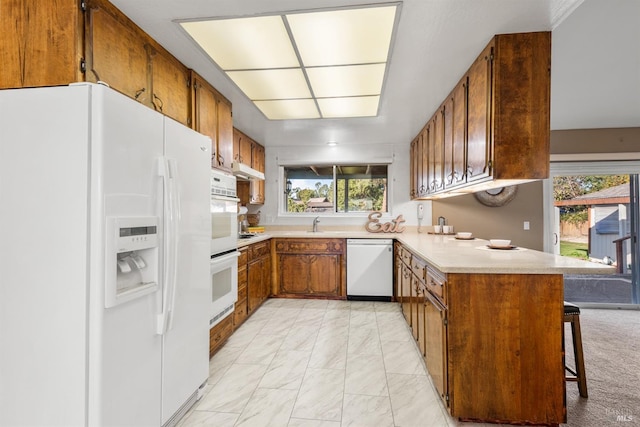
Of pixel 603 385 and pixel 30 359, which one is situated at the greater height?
pixel 30 359

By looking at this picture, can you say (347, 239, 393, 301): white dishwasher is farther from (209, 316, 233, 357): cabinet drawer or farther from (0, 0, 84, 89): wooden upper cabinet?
(0, 0, 84, 89): wooden upper cabinet

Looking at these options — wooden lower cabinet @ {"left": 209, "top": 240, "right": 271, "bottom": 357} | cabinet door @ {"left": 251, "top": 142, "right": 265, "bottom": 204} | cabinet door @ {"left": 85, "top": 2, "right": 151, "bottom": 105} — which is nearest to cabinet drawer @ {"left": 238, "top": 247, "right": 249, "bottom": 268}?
wooden lower cabinet @ {"left": 209, "top": 240, "right": 271, "bottom": 357}

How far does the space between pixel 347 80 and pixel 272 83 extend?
621mm

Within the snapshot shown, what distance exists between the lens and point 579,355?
1897 millimetres

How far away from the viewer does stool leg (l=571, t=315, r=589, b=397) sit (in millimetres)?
1889

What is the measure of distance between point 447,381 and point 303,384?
37.9 inches

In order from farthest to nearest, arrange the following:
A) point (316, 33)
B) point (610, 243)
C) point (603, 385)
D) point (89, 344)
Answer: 1. point (610, 243)
2. point (603, 385)
3. point (316, 33)
4. point (89, 344)

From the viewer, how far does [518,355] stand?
5.32 ft

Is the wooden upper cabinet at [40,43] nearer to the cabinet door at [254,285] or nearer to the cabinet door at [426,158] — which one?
the cabinet door at [254,285]

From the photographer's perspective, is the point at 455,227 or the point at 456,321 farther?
the point at 455,227

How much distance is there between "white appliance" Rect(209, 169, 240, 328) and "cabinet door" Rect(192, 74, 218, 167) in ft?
1.15

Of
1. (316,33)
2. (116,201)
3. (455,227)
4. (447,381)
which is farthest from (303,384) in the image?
(455,227)

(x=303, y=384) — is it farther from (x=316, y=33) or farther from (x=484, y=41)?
(x=484, y=41)

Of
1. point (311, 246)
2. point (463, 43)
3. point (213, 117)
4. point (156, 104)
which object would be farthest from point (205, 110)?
point (311, 246)
